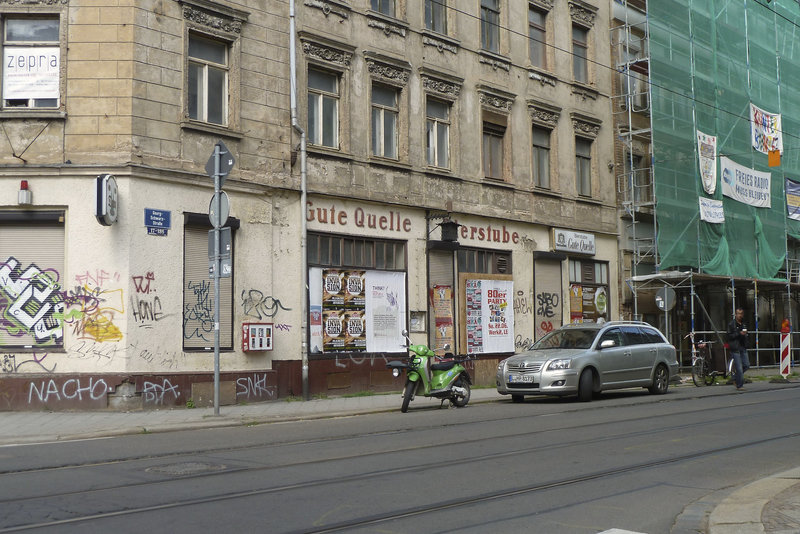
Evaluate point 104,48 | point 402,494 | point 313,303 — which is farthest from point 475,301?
point 402,494

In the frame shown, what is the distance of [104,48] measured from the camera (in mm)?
15844

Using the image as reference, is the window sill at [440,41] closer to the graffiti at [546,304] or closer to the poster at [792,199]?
the graffiti at [546,304]

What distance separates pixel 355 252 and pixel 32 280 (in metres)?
7.16

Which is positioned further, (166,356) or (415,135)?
(415,135)

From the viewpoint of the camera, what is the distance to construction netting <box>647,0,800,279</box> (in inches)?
1096

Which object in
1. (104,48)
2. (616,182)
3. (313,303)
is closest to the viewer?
(104,48)

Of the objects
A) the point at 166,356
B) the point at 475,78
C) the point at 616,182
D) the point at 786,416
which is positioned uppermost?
the point at 475,78

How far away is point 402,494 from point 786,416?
9.19 m

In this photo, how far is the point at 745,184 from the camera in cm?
3125

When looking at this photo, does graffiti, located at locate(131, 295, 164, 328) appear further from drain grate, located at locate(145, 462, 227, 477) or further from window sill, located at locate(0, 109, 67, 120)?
drain grate, located at locate(145, 462, 227, 477)

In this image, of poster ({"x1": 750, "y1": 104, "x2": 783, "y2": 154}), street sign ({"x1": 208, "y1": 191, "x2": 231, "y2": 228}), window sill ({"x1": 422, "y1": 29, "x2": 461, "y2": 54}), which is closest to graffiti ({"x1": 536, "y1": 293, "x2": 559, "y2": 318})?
window sill ({"x1": 422, "y1": 29, "x2": 461, "y2": 54})

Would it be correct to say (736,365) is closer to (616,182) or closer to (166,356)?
(616,182)

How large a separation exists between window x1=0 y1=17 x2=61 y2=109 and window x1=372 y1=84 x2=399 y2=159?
757 cm

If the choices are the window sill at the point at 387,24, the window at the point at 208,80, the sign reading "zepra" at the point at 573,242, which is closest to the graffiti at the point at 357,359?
the window at the point at 208,80
